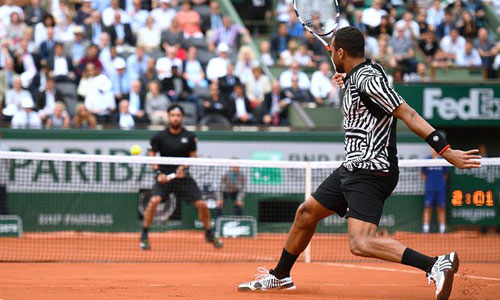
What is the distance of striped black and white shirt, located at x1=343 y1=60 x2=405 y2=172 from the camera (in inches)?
276

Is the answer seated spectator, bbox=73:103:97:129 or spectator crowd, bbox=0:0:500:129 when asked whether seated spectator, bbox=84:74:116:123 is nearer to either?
spectator crowd, bbox=0:0:500:129

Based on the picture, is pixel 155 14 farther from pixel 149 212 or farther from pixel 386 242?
pixel 386 242

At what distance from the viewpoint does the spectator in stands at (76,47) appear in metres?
17.7

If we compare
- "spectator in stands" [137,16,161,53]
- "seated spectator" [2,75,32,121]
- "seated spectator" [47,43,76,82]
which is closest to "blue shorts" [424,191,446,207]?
"spectator in stands" [137,16,161,53]

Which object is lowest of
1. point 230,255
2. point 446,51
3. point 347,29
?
point 230,255

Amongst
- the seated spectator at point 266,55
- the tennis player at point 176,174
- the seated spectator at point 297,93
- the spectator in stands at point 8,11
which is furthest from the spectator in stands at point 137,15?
the tennis player at point 176,174

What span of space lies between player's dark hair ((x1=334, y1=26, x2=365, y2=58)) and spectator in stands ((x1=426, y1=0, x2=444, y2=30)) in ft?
45.9

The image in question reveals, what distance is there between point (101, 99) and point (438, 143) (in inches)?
416

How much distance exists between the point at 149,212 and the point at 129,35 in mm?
6726

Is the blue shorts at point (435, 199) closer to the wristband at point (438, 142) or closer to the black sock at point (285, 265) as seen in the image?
the black sock at point (285, 265)

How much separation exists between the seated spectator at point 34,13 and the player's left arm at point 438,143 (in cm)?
1277

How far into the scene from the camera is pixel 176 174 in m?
12.7

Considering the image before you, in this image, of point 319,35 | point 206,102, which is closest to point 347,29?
point 319,35

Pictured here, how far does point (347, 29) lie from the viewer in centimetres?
721
